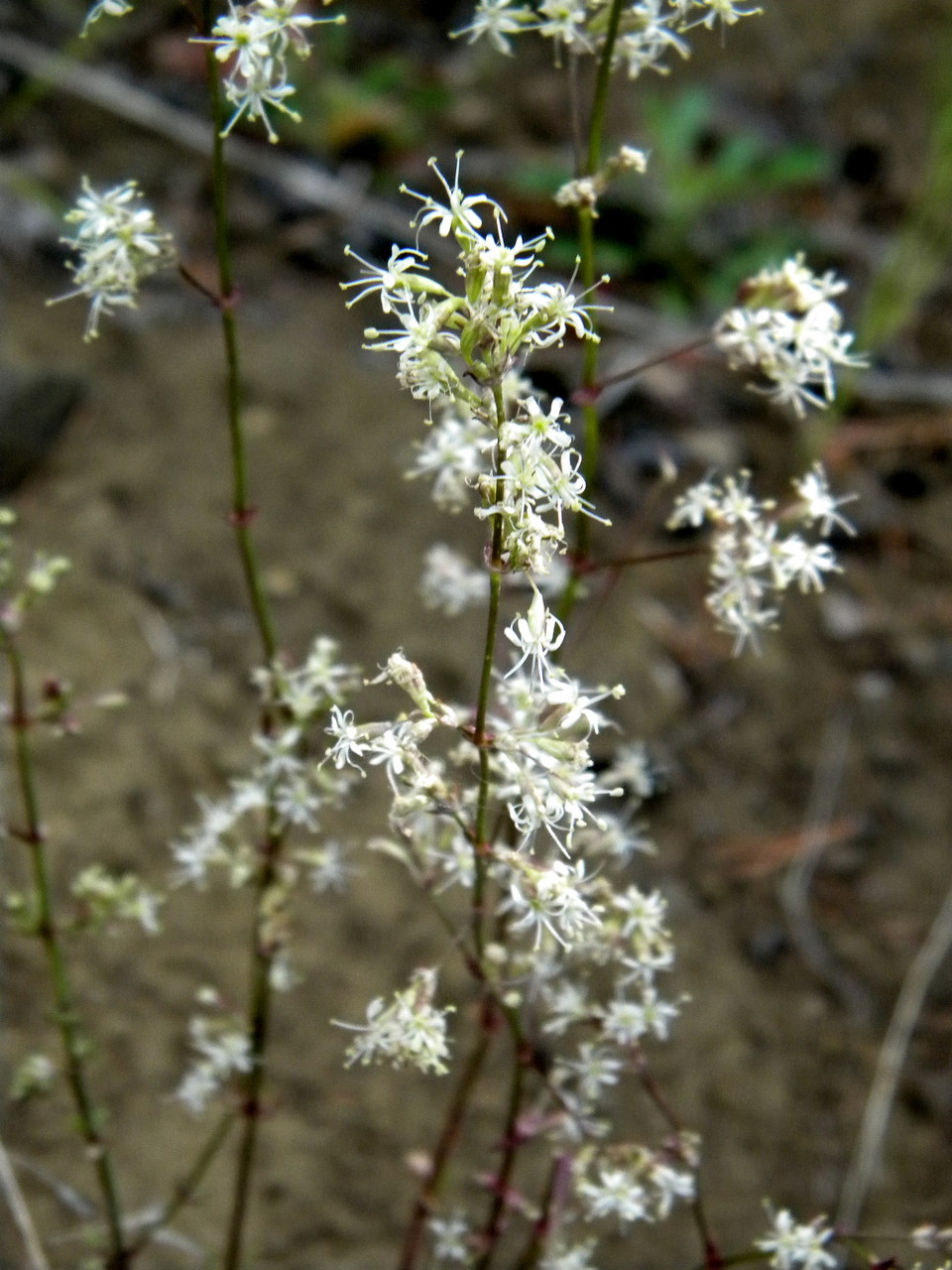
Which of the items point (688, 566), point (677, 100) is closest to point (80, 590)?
point (688, 566)

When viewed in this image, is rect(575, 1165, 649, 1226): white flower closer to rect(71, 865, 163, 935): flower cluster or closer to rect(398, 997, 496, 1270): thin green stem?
rect(398, 997, 496, 1270): thin green stem

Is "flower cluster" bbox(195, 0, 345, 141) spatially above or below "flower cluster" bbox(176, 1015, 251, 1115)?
above

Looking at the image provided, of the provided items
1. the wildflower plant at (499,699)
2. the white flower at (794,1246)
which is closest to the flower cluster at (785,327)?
the wildflower plant at (499,699)

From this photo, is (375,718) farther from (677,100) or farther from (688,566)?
(677,100)

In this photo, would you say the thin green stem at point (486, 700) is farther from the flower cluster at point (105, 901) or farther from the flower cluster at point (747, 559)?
the flower cluster at point (105, 901)

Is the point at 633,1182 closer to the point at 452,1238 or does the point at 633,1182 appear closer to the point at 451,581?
the point at 452,1238

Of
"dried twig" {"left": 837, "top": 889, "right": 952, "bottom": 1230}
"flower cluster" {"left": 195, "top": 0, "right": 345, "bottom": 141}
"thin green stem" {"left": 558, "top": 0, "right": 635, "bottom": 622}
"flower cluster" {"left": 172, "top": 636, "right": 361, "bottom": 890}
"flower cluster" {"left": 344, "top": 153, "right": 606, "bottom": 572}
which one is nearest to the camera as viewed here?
"flower cluster" {"left": 344, "top": 153, "right": 606, "bottom": 572}

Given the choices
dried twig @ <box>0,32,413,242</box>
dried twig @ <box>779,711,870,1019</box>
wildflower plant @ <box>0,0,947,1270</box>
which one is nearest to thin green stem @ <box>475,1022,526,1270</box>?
wildflower plant @ <box>0,0,947,1270</box>

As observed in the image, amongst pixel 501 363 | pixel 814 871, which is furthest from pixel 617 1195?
pixel 814 871
